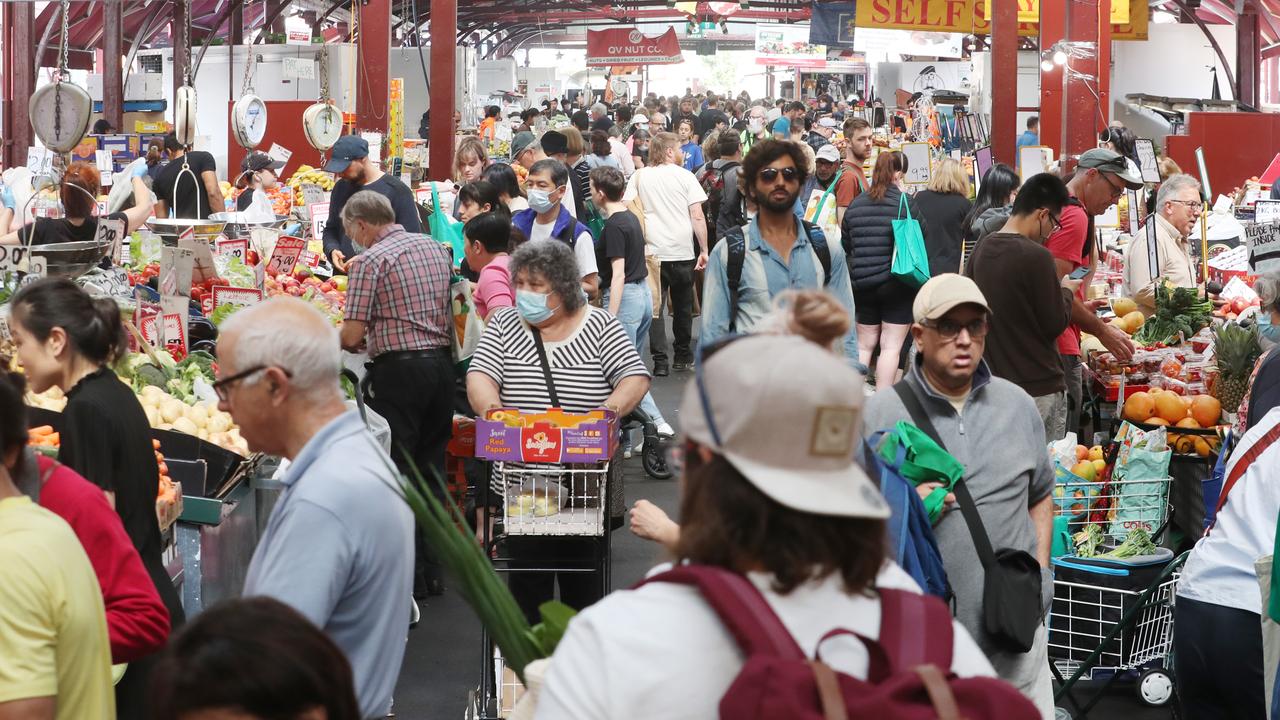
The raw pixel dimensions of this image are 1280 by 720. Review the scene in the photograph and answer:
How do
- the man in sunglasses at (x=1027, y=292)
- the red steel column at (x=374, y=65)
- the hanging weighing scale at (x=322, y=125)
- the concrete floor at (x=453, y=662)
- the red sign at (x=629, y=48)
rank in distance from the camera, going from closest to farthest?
1. the concrete floor at (x=453, y=662)
2. the man in sunglasses at (x=1027, y=292)
3. the hanging weighing scale at (x=322, y=125)
4. the red steel column at (x=374, y=65)
5. the red sign at (x=629, y=48)

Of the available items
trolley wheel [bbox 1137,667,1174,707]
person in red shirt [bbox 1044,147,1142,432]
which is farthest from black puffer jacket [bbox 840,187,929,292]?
trolley wheel [bbox 1137,667,1174,707]

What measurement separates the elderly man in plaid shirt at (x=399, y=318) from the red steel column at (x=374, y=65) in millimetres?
9335

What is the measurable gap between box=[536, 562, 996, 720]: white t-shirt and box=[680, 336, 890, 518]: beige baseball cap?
11 cm

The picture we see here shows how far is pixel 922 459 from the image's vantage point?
3.48 meters

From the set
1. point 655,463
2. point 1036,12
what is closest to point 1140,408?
point 655,463

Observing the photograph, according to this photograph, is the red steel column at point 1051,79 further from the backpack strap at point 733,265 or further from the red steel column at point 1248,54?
the red steel column at point 1248,54

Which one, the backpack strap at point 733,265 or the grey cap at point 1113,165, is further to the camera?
the grey cap at point 1113,165

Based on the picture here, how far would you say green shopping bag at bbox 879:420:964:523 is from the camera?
136 inches

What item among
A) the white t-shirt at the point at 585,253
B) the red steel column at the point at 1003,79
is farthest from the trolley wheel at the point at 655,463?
the red steel column at the point at 1003,79

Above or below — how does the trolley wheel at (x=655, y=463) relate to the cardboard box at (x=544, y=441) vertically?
below

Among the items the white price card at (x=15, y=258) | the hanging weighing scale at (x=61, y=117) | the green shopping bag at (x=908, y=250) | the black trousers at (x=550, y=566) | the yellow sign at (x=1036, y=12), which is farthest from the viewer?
the yellow sign at (x=1036, y=12)

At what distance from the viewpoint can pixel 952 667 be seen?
1.75 metres

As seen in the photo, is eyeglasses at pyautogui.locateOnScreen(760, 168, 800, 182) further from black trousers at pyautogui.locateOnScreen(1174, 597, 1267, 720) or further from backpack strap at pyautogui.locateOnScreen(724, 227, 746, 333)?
black trousers at pyautogui.locateOnScreen(1174, 597, 1267, 720)

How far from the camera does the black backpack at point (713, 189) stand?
499 inches
